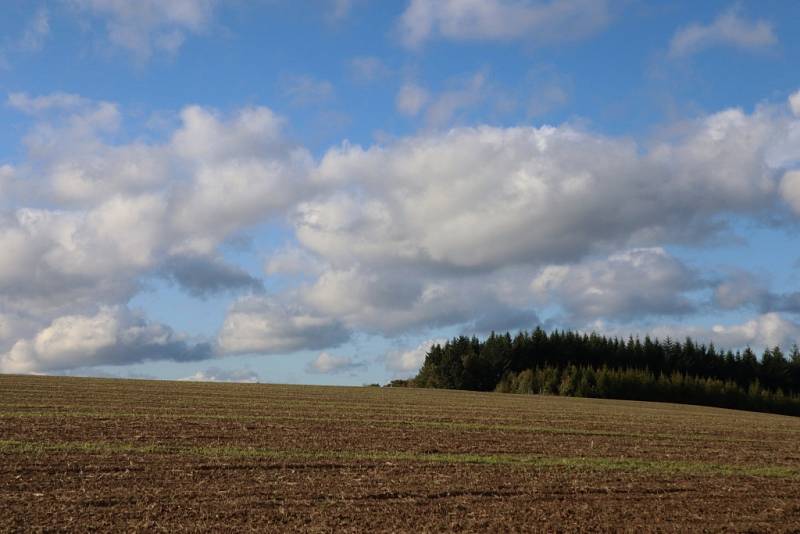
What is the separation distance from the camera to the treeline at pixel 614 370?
92.8m

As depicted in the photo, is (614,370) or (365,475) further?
(614,370)

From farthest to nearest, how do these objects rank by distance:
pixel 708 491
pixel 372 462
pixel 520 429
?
pixel 520 429 → pixel 372 462 → pixel 708 491

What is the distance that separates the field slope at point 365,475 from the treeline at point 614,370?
2332 inches

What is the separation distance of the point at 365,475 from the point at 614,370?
296 ft

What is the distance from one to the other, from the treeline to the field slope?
59245 mm

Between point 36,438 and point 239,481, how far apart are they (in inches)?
374

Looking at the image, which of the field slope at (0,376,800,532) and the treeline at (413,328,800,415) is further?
the treeline at (413,328,800,415)

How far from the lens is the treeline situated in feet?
304

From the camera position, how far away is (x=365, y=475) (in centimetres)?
1912

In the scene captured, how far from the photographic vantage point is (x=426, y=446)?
83.2 feet

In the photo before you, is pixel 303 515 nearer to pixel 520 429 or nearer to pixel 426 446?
pixel 426 446

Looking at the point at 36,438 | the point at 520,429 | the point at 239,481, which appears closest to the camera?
the point at 239,481

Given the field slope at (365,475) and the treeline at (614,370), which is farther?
the treeline at (614,370)

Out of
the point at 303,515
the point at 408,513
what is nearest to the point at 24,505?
the point at 303,515
